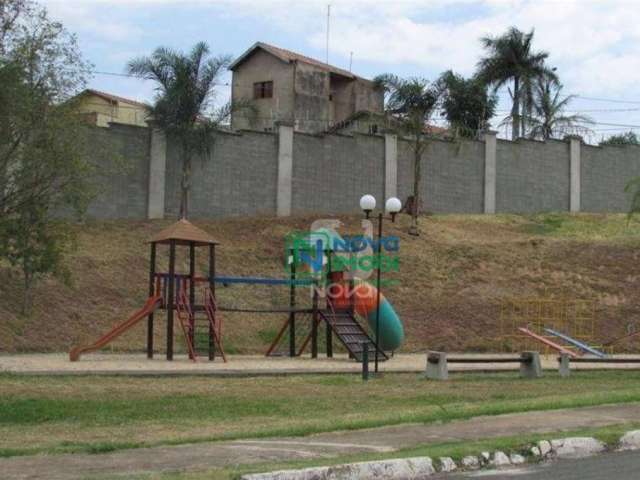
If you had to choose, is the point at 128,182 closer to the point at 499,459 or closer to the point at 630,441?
the point at 630,441

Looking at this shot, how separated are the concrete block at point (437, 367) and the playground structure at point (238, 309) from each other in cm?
329

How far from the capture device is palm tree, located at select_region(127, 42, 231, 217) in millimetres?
35844

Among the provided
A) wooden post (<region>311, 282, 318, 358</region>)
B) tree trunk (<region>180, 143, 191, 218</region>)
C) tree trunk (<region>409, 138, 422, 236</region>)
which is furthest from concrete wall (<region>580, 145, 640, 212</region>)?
wooden post (<region>311, 282, 318, 358</region>)

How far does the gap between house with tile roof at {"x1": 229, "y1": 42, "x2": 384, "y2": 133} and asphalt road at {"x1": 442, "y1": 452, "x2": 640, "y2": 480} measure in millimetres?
45545

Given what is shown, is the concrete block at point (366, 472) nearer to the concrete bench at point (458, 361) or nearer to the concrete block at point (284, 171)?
the concrete bench at point (458, 361)

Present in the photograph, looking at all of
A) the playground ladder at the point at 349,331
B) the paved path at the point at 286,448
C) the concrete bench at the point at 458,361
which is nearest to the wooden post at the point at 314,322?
the playground ladder at the point at 349,331

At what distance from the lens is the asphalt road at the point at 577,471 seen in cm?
955

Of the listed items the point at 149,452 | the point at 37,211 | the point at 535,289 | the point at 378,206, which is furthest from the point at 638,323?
the point at 149,452

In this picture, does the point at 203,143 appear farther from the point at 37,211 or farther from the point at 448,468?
the point at 448,468

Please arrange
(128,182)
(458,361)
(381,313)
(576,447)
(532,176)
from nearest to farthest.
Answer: (576,447)
(458,361)
(381,313)
(128,182)
(532,176)

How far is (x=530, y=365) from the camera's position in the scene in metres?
22.2

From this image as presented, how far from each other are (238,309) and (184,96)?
467 inches

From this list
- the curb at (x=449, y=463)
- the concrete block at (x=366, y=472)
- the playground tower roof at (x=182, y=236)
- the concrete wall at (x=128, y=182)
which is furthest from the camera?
the concrete wall at (x=128, y=182)

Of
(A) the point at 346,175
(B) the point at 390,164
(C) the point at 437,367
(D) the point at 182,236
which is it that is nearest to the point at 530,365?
(C) the point at 437,367
